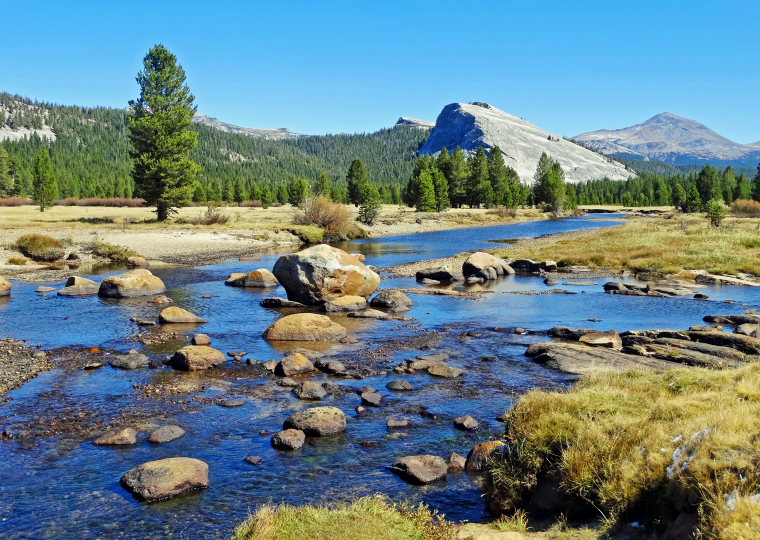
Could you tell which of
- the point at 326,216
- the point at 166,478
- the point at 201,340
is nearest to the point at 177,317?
the point at 201,340

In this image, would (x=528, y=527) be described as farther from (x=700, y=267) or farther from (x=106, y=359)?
(x=700, y=267)

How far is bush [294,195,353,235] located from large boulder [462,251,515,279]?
1584 inches

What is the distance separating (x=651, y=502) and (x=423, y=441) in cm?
675

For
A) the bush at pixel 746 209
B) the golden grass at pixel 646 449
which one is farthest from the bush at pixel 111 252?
the bush at pixel 746 209

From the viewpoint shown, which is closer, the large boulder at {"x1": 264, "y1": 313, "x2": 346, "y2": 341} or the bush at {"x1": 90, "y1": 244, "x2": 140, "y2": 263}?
the large boulder at {"x1": 264, "y1": 313, "x2": 346, "y2": 341}

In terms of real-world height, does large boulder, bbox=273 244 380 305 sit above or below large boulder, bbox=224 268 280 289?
above

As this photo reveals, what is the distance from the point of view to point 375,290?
3634cm

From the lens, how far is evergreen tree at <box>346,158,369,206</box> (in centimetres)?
13100

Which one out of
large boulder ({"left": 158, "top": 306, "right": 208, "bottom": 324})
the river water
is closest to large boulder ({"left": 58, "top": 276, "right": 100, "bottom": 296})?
the river water

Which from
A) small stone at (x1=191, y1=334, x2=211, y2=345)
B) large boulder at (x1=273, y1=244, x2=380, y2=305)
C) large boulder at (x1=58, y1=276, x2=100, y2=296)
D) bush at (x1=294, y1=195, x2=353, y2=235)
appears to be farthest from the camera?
bush at (x1=294, y1=195, x2=353, y2=235)

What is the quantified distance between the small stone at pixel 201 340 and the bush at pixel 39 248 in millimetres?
33159

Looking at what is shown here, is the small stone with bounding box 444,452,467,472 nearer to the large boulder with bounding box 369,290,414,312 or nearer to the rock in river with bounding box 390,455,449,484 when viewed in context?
the rock in river with bounding box 390,455,449,484

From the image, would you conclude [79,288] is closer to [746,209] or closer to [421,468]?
[421,468]

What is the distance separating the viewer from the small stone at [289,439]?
1462 cm
